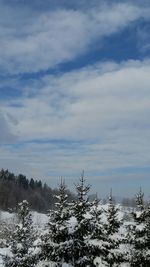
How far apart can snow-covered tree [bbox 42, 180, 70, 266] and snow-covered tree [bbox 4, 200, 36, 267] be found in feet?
6.41

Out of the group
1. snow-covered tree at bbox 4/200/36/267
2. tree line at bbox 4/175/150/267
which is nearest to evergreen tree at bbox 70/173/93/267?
tree line at bbox 4/175/150/267

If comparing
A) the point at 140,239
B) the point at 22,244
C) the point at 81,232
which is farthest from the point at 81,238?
the point at 140,239

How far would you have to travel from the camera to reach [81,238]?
23.2 meters

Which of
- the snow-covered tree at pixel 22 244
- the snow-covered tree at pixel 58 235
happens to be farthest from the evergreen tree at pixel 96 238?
the snow-covered tree at pixel 22 244

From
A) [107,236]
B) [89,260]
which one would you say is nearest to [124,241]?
[107,236]

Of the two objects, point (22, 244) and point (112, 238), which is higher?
point (112, 238)

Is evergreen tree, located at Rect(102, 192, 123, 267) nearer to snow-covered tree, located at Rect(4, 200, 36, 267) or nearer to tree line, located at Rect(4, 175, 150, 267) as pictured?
tree line, located at Rect(4, 175, 150, 267)

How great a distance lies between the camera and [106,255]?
87.9 ft

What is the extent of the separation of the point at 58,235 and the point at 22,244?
10.9 feet

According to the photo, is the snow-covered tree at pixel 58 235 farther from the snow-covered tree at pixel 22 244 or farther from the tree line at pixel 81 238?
the snow-covered tree at pixel 22 244

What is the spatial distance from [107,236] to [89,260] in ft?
16.1

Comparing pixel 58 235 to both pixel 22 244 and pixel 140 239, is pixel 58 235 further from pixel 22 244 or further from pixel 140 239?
pixel 140 239

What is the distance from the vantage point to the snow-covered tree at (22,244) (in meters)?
24.8

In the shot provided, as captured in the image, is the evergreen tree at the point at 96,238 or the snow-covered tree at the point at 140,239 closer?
the evergreen tree at the point at 96,238
